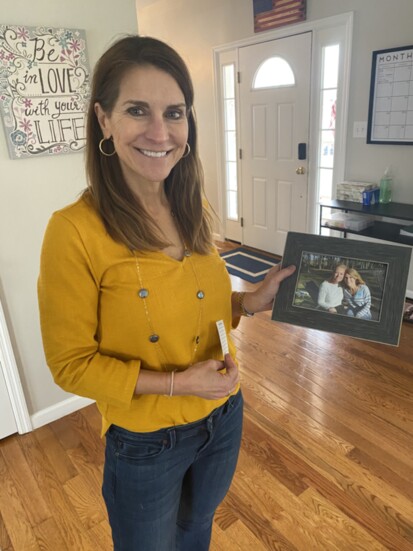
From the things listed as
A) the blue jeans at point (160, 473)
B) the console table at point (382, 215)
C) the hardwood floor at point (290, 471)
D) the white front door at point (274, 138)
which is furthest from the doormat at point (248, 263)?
the blue jeans at point (160, 473)

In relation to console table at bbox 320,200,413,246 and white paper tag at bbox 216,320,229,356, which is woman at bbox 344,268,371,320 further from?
console table at bbox 320,200,413,246

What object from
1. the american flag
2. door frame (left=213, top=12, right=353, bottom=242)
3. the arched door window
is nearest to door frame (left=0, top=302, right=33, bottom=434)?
door frame (left=213, top=12, right=353, bottom=242)

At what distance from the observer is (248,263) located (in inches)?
170

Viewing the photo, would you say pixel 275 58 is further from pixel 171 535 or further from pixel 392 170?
pixel 171 535

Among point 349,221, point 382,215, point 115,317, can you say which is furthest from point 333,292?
point 349,221

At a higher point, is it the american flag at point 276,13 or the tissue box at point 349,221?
the american flag at point 276,13

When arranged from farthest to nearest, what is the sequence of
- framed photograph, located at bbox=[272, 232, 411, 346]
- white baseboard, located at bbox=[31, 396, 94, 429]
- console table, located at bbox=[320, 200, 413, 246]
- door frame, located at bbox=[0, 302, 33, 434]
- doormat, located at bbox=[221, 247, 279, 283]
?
doormat, located at bbox=[221, 247, 279, 283], console table, located at bbox=[320, 200, 413, 246], white baseboard, located at bbox=[31, 396, 94, 429], door frame, located at bbox=[0, 302, 33, 434], framed photograph, located at bbox=[272, 232, 411, 346]

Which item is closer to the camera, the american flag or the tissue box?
the tissue box

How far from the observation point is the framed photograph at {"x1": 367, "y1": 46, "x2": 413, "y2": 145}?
294cm

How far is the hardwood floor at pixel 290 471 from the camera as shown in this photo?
1528 mm

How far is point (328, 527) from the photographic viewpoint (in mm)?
1538

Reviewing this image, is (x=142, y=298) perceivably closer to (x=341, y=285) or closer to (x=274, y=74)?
(x=341, y=285)

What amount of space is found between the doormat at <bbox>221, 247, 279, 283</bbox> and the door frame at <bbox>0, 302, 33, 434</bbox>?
2345mm

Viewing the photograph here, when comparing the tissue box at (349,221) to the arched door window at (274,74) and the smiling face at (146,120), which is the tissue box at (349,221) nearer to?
the arched door window at (274,74)
